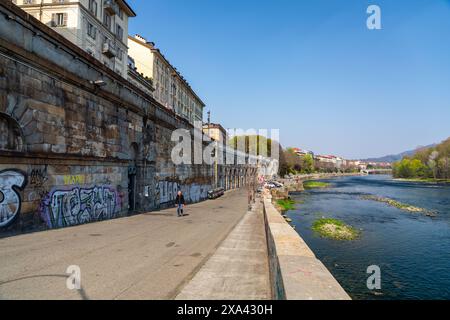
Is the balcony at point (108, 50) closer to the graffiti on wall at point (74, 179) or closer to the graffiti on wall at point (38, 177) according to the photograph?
the graffiti on wall at point (74, 179)

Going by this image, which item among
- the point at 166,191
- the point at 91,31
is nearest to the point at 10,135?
the point at 166,191

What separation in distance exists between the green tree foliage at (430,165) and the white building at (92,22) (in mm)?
114403

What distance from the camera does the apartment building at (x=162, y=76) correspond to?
45.6 meters

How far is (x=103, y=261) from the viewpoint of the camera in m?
7.27

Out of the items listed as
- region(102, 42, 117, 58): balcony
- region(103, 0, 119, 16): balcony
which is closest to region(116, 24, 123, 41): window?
region(103, 0, 119, 16): balcony

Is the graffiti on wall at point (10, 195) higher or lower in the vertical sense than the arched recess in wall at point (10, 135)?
lower

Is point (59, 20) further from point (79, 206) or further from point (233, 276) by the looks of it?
point (233, 276)

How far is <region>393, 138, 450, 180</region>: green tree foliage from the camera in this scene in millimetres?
102625

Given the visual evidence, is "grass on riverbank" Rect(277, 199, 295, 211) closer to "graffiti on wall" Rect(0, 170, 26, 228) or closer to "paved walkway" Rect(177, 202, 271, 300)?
"paved walkway" Rect(177, 202, 271, 300)

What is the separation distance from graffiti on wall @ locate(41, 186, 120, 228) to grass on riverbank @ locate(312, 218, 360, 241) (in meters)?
15.8

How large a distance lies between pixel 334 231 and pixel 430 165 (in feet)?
368

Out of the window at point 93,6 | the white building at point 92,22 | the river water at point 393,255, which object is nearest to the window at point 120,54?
the white building at point 92,22

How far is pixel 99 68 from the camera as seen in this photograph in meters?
14.5
